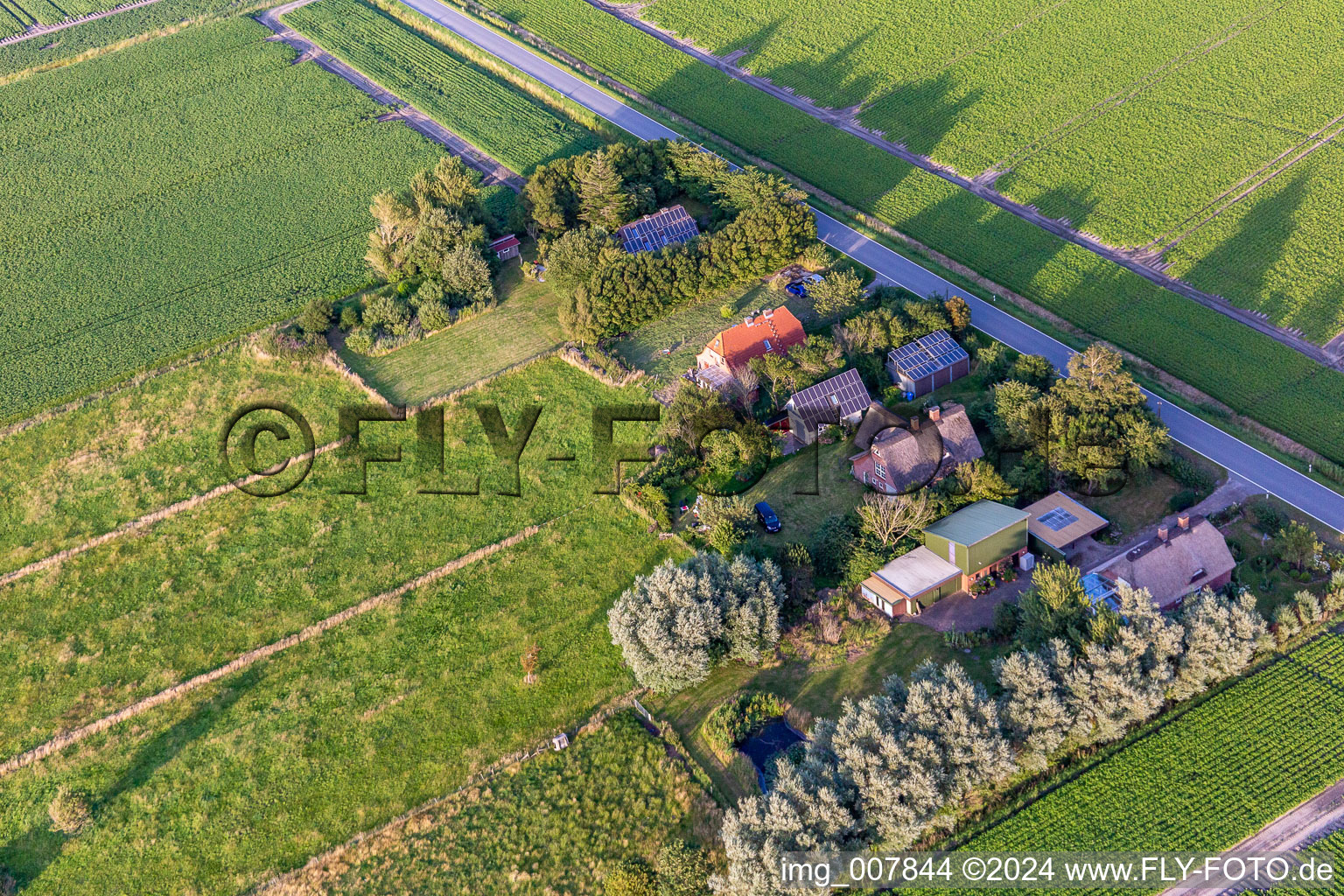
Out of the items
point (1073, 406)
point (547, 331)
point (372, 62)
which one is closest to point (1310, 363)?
point (1073, 406)

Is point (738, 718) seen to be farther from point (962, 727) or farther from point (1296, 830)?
point (1296, 830)

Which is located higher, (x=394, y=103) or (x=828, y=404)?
(x=828, y=404)

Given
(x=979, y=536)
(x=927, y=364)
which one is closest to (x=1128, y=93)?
(x=927, y=364)

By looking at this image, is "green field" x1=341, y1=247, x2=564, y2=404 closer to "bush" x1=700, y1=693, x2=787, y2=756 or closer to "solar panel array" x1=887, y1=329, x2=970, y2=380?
"solar panel array" x1=887, y1=329, x2=970, y2=380

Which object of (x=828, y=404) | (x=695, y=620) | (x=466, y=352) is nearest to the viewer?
(x=695, y=620)

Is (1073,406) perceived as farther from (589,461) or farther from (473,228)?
(473,228)

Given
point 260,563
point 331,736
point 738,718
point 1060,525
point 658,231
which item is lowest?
point 260,563

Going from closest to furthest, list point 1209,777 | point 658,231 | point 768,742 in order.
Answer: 1. point 1209,777
2. point 768,742
3. point 658,231
